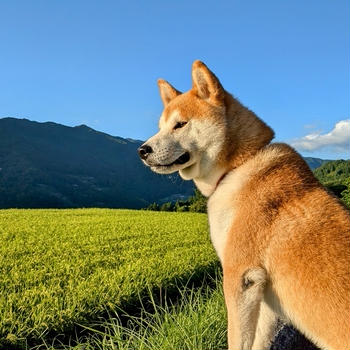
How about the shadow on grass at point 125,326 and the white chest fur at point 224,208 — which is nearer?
the white chest fur at point 224,208

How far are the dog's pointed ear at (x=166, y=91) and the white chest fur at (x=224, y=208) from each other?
2.95 ft

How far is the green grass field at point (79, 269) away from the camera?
14.5 ft

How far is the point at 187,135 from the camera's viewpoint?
9.43ft

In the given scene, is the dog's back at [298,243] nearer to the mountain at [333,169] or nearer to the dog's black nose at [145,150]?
the dog's black nose at [145,150]

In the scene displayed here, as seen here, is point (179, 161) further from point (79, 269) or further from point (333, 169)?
point (333, 169)

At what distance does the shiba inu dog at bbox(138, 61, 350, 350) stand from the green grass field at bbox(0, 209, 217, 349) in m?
2.22

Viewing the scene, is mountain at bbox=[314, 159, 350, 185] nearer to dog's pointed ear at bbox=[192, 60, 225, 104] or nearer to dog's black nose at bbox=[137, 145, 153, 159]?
dog's pointed ear at bbox=[192, 60, 225, 104]

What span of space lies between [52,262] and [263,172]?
517 centimetres

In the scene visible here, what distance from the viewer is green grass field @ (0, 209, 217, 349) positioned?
4434 millimetres

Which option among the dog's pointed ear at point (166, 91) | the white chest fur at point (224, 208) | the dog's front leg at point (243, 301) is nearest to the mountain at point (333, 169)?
the dog's pointed ear at point (166, 91)

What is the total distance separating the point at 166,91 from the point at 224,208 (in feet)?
3.87

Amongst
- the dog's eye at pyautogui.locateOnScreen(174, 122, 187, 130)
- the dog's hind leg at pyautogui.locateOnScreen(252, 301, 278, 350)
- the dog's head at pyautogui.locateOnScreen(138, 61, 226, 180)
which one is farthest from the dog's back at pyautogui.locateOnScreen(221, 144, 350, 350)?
the dog's eye at pyautogui.locateOnScreen(174, 122, 187, 130)

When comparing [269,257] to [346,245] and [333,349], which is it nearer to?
[346,245]

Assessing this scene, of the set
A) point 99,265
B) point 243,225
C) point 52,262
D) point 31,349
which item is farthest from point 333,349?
point 52,262
